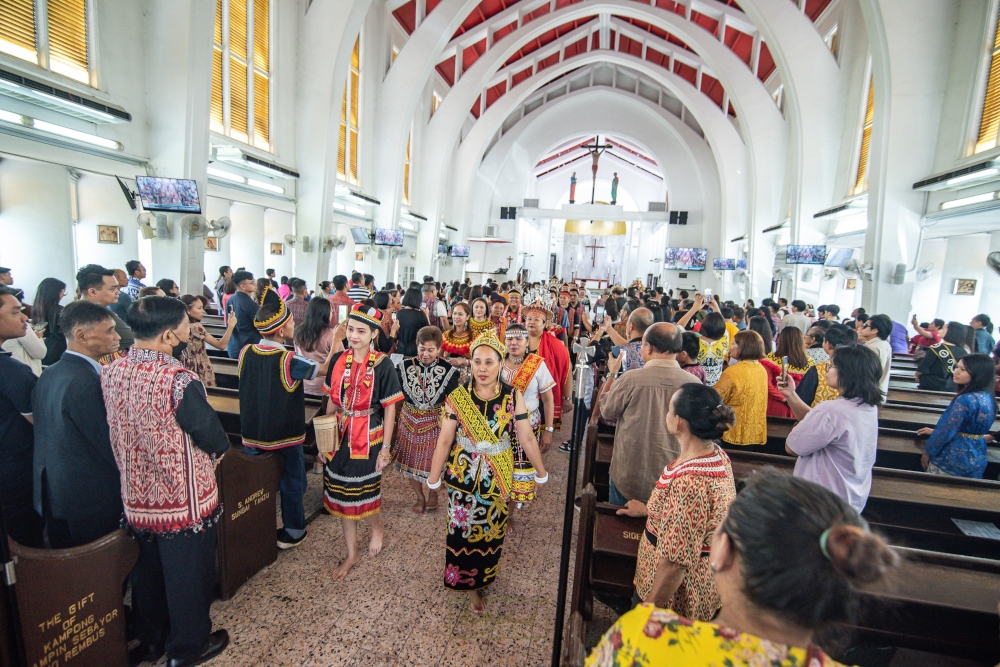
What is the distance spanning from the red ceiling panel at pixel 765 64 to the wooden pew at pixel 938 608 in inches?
758

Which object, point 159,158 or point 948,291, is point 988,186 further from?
point 159,158

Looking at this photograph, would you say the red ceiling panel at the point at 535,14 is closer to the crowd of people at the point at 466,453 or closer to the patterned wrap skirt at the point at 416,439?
the crowd of people at the point at 466,453

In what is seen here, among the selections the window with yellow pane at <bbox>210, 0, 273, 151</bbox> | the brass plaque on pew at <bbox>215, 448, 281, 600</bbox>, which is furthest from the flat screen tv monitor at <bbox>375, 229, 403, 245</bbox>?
the brass plaque on pew at <bbox>215, 448, 281, 600</bbox>

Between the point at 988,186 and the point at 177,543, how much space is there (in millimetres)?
11163

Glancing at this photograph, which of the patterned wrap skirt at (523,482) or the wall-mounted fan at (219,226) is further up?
the wall-mounted fan at (219,226)

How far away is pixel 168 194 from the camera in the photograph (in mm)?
7410

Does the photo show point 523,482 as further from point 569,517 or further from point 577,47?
point 577,47

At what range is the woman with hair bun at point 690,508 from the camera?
1727 millimetres

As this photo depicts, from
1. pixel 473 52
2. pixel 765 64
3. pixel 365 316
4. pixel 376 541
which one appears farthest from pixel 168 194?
pixel 765 64

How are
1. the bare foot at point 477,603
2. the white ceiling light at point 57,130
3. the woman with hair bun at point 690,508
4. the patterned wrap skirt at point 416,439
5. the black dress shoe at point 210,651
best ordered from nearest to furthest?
the woman with hair bun at point 690,508 < the black dress shoe at point 210,651 < the bare foot at point 477,603 < the patterned wrap skirt at point 416,439 < the white ceiling light at point 57,130

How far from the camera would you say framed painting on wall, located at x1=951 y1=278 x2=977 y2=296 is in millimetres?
10273

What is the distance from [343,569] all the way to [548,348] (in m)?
2.46

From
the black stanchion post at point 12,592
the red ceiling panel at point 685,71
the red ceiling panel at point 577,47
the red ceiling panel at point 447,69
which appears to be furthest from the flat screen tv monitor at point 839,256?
the red ceiling panel at point 577,47

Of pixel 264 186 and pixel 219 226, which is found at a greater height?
pixel 264 186
